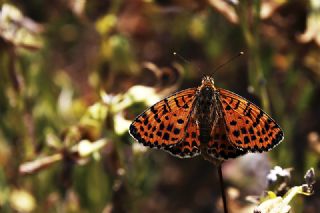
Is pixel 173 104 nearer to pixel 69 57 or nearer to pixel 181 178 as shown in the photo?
pixel 181 178

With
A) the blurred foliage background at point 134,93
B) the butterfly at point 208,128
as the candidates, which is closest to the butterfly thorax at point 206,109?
the butterfly at point 208,128

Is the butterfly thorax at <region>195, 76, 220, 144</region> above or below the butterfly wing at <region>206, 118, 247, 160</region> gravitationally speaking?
above

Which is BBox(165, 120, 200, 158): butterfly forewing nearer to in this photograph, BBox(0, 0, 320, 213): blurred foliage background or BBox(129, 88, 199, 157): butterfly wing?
BBox(129, 88, 199, 157): butterfly wing

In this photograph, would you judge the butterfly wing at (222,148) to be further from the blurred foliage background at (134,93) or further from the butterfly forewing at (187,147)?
the blurred foliage background at (134,93)

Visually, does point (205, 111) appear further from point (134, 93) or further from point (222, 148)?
point (134, 93)

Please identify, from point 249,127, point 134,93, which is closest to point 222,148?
point 249,127

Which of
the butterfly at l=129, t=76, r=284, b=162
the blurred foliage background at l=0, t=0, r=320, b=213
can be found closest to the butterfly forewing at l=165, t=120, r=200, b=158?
the butterfly at l=129, t=76, r=284, b=162
